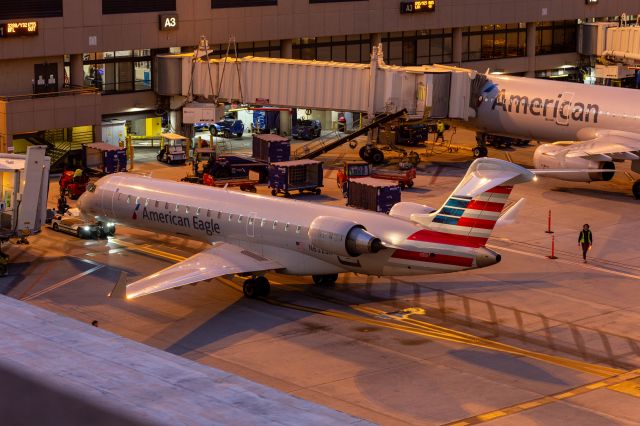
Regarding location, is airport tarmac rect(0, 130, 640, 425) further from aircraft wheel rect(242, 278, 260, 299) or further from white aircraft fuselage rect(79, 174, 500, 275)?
white aircraft fuselage rect(79, 174, 500, 275)

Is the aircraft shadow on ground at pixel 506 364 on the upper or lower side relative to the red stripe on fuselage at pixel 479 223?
lower

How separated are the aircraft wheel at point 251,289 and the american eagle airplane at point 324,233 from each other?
0.12ft

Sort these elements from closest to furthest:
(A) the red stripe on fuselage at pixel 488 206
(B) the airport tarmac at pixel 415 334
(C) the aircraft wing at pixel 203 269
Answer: (B) the airport tarmac at pixel 415 334 → (C) the aircraft wing at pixel 203 269 → (A) the red stripe on fuselage at pixel 488 206

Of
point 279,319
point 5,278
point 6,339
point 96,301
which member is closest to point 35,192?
point 5,278

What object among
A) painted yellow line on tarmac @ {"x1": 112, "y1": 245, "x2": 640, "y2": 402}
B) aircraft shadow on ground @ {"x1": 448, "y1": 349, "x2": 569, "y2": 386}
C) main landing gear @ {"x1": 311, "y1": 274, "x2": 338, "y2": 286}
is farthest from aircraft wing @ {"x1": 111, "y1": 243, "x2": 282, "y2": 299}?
aircraft shadow on ground @ {"x1": 448, "y1": 349, "x2": 569, "y2": 386}

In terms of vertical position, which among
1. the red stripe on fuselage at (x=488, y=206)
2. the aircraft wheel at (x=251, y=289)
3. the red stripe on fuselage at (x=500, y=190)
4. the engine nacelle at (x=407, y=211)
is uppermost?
the red stripe on fuselage at (x=500, y=190)

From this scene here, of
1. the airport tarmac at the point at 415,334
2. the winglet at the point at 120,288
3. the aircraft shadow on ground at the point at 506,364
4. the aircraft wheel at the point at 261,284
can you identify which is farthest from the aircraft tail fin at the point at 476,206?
the winglet at the point at 120,288

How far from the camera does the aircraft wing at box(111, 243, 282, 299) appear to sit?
1578 inches

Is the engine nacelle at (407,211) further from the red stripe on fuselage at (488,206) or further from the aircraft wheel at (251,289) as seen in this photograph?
the aircraft wheel at (251,289)

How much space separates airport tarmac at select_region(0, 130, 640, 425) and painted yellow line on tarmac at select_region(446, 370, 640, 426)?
0.19ft

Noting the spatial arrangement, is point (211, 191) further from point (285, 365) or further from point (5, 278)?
point (285, 365)

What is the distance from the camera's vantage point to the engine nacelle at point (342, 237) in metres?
41.5

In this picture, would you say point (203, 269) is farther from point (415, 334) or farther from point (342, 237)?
point (415, 334)

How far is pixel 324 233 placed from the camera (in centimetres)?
4247
